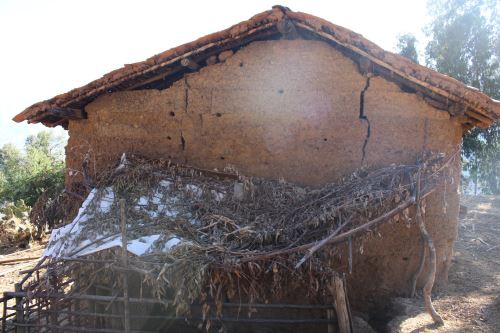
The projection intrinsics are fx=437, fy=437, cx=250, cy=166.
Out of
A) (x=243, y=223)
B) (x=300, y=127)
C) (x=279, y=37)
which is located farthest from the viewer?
(x=279, y=37)

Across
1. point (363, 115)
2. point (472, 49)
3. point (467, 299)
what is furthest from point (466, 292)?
point (472, 49)

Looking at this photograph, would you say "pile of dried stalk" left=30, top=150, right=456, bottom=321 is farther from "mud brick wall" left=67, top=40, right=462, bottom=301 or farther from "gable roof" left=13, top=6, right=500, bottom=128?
"gable roof" left=13, top=6, right=500, bottom=128

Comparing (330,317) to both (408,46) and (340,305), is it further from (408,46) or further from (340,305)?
(408,46)

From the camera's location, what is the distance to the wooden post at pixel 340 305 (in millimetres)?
4336

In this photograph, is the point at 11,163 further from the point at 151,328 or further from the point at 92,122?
the point at 151,328

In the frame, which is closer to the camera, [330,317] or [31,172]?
[330,317]

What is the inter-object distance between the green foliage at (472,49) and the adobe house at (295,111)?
1219 cm

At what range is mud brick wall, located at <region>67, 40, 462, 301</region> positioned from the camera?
19.4ft

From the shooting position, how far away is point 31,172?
24266 millimetres

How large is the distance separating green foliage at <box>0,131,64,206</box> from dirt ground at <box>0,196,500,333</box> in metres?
5.69

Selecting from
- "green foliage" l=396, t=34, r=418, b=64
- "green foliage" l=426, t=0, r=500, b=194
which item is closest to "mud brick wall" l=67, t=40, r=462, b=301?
"green foliage" l=426, t=0, r=500, b=194

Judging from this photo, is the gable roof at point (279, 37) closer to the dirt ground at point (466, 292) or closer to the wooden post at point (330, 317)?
the dirt ground at point (466, 292)

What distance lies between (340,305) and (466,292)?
2.69m

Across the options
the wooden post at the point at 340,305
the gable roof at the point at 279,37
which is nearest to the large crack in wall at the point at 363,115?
the gable roof at the point at 279,37
